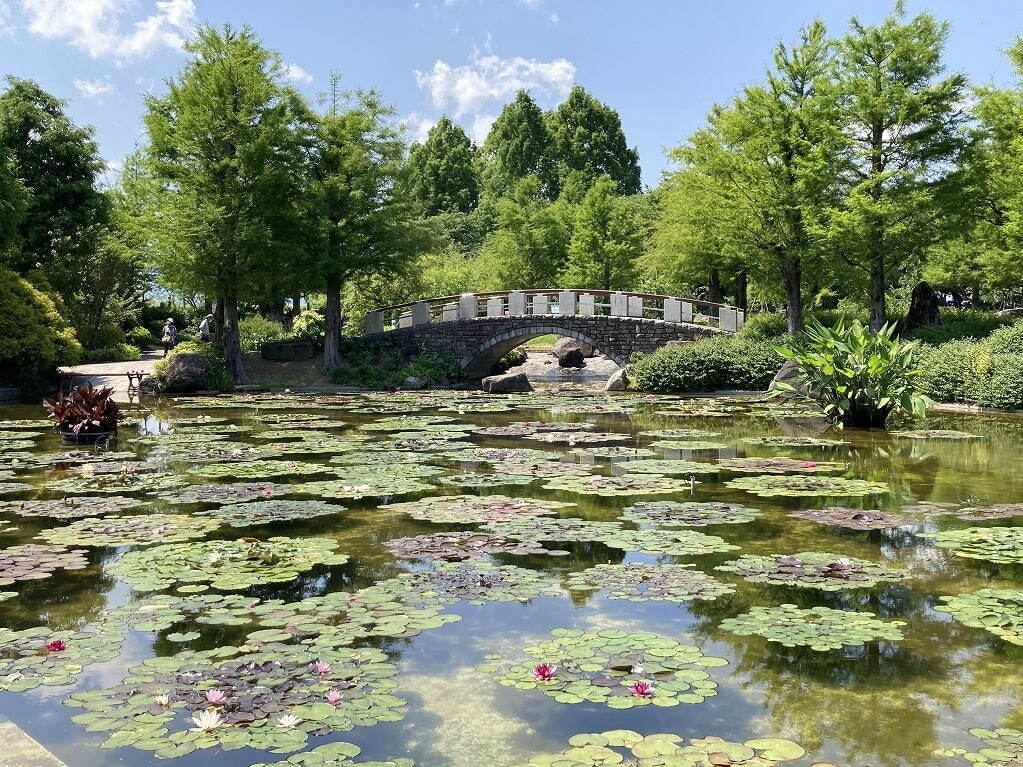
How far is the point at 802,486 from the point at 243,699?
7.38 m

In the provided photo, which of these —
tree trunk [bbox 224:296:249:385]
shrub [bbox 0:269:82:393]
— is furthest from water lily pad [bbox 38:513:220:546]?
tree trunk [bbox 224:296:249:385]

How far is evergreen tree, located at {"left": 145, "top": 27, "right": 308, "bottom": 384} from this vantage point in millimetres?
26938

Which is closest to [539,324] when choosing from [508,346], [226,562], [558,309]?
[558,309]

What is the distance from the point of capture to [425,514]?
8.68 m

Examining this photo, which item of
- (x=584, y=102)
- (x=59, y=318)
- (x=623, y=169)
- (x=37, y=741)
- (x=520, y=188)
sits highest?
(x=584, y=102)

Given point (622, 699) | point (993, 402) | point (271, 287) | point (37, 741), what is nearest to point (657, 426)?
point (993, 402)

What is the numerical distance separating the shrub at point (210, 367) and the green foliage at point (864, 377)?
56.2 ft

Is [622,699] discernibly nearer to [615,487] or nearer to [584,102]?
[615,487]

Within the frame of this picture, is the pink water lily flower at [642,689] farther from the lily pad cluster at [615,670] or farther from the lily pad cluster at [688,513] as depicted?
the lily pad cluster at [688,513]

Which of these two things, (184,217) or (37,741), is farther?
(184,217)

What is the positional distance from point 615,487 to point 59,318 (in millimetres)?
20641

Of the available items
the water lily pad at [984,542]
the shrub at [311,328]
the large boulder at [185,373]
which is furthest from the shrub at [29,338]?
the water lily pad at [984,542]

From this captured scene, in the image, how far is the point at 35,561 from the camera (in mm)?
6973

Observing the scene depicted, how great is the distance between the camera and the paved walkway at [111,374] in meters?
25.6
